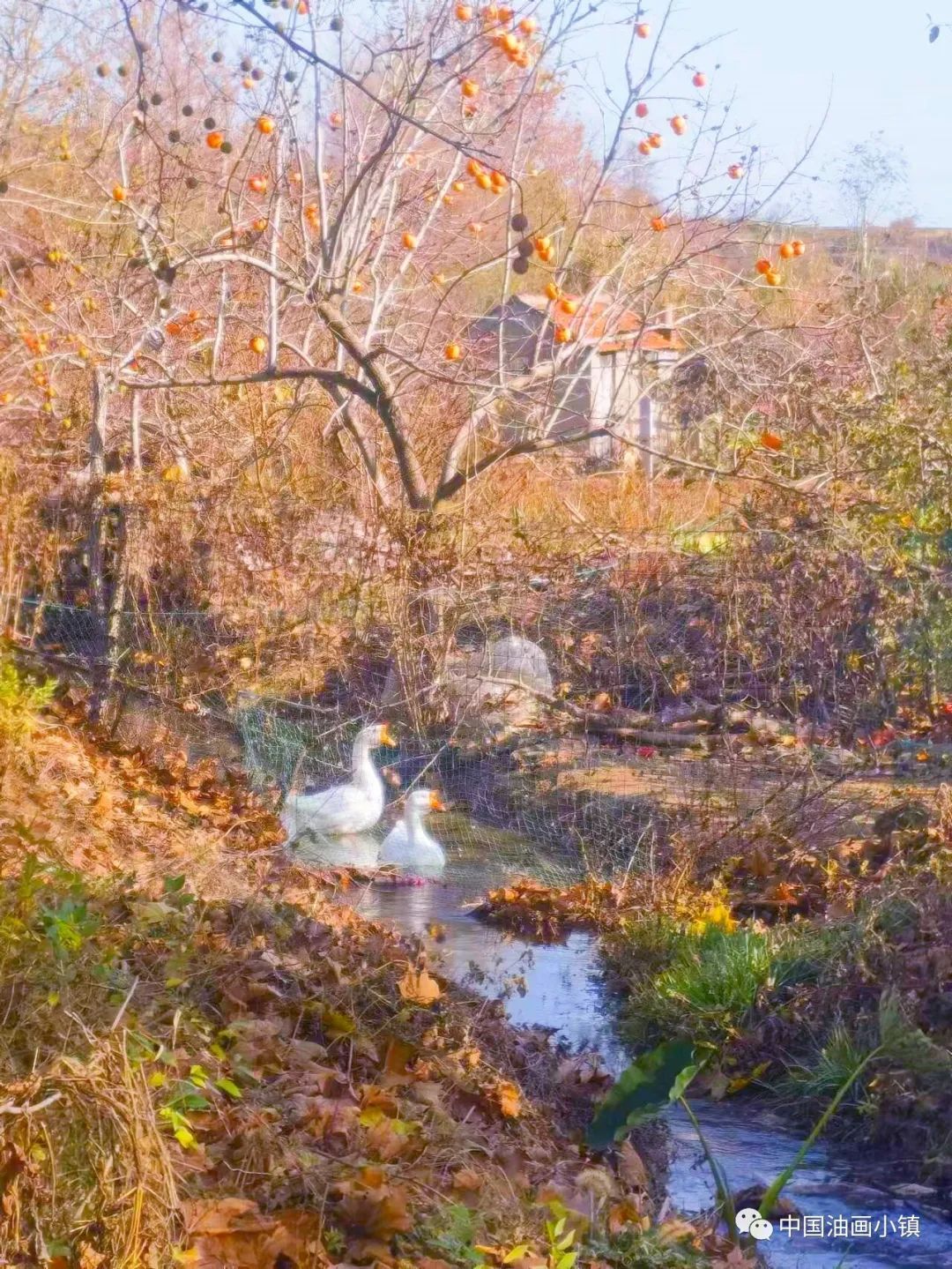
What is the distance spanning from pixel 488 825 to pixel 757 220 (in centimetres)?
464

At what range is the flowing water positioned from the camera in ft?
12.5

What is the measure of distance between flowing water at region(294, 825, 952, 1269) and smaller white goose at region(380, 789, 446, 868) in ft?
0.50

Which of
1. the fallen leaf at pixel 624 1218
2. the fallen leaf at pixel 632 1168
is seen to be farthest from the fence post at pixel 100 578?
the fallen leaf at pixel 624 1218

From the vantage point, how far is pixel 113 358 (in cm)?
941

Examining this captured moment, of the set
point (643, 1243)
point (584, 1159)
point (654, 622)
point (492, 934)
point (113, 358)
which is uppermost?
point (113, 358)

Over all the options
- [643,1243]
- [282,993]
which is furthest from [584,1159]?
[282,993]

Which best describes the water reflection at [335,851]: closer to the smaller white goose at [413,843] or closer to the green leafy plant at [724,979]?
the smaller white goose at [413,843]

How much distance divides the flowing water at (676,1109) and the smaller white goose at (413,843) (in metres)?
0.15

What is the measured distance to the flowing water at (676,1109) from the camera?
381 cm

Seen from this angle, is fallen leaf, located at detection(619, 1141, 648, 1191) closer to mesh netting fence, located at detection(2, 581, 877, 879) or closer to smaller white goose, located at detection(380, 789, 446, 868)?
mesh netting fence, located at detection(2, 581, 877, 879)

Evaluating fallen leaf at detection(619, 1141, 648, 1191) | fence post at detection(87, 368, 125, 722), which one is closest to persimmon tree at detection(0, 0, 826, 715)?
fence post at detection(87, 368, 125, 722)

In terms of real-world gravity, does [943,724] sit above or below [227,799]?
above

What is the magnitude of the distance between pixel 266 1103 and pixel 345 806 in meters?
3.74

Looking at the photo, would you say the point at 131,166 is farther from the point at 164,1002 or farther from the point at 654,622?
the point at 164,1002
